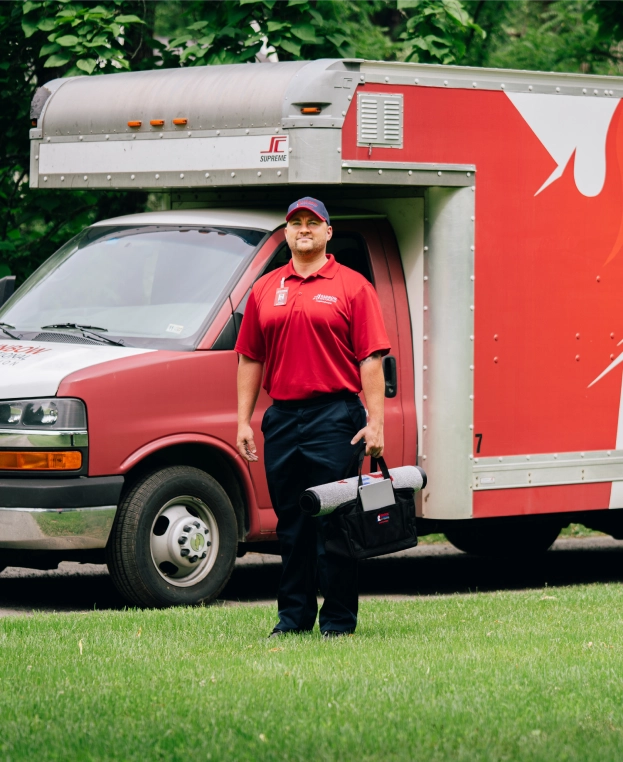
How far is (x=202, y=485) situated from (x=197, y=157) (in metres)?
1.85

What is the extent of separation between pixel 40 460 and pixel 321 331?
1818 millimetres

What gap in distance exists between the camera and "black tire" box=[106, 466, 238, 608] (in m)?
7.76

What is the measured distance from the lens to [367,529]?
6.54m

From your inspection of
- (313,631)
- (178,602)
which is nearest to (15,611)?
Answer: (178,602)

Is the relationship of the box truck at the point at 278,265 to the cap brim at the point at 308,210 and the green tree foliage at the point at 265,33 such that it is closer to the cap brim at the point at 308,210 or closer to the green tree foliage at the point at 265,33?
the cap brim at the point at 308,210

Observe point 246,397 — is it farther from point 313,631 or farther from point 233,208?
point 233,208

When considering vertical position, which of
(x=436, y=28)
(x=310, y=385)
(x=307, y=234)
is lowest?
(x=310, y=385)

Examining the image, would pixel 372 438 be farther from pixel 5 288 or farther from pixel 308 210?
pixel 5 288

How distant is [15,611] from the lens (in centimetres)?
832

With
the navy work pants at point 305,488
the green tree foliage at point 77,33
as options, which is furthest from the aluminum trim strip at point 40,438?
the green tree foliage at point 77,33

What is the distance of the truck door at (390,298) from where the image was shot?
8.55m

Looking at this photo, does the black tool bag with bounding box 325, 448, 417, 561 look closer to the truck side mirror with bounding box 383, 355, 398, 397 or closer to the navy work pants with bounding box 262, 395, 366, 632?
the navy work pants with bounding box 262, 395, 366, 632

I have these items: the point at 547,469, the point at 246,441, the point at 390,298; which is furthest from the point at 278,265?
the point at 547,469

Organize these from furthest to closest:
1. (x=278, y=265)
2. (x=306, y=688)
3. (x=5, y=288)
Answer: (x=5, y=288), (x=278, y=265), (x=306, y=688)
